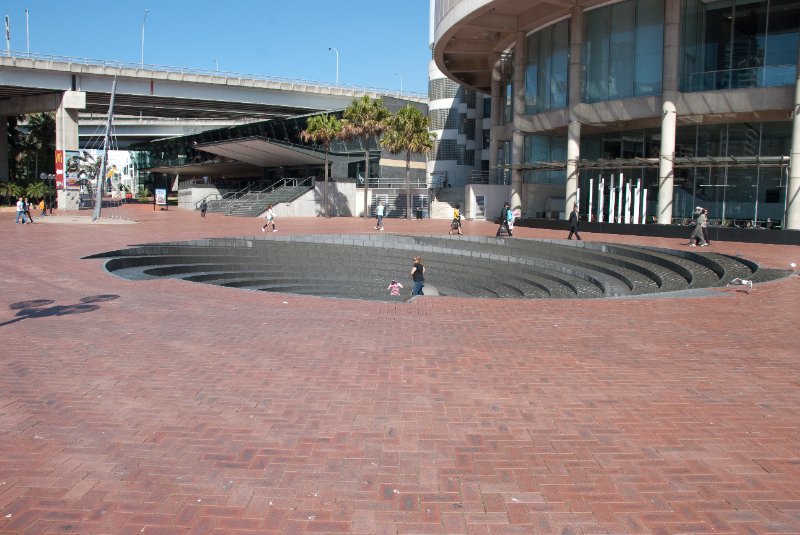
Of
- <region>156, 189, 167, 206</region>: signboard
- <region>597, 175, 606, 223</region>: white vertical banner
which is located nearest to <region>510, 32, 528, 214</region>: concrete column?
<region>597, 175, 606, 223</region>: white vertical banner

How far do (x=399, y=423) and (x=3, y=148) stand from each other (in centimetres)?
6594

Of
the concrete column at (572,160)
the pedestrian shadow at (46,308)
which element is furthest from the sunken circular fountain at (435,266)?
the concrete column at (572,160)

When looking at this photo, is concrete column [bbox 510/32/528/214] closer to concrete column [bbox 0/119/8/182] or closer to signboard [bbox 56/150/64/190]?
signboard [bbox 56/150/64/190]

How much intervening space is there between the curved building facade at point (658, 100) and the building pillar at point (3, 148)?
43.5m

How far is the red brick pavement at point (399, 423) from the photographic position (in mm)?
4074

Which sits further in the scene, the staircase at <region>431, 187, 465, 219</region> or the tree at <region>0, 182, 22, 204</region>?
the tree at <region>0, 182, 22, 204</region>

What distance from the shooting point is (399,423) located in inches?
220

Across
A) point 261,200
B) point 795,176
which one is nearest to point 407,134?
point 261,200

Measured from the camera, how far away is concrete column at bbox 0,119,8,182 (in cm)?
5855

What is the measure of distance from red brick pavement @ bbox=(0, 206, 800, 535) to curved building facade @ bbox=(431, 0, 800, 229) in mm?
21556

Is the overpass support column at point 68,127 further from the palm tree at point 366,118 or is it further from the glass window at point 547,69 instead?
the glass window at point 547,69

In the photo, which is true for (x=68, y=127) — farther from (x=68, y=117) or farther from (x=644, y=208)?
(x=644, y=208)

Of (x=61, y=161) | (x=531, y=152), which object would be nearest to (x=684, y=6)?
(x=531, y=152)

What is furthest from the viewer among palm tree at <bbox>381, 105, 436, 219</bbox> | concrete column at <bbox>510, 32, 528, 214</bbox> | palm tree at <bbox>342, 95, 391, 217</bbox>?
palm tree at <bbox>342, 95, 391, 217</bbox>
